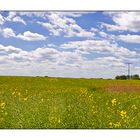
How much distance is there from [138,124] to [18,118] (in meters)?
0.77

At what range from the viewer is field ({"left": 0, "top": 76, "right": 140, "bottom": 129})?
12.6 feet

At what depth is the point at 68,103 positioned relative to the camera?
391cm

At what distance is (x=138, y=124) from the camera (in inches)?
151

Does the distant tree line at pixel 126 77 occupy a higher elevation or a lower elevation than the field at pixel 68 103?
higher

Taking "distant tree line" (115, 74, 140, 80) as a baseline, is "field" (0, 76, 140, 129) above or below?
below

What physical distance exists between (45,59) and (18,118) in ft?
1.37

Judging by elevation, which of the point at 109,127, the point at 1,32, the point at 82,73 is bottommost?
the point at 109,127

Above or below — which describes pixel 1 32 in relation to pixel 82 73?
above

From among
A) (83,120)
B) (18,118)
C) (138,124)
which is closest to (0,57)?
(18,118)

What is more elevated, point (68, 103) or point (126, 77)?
point (126, 77)

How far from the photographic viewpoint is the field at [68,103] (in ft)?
12.6
